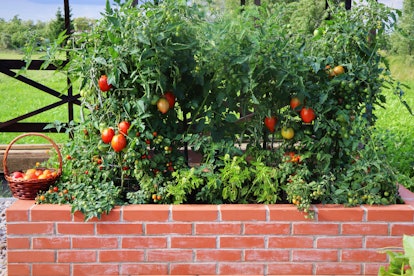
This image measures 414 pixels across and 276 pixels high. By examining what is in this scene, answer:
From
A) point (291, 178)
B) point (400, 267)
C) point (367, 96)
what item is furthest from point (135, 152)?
point (400, 267)

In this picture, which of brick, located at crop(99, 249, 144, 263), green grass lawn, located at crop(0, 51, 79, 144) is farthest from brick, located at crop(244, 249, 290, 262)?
green grass lawn, located at crop(0, 51, 79, 144)

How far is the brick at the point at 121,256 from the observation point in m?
2.63

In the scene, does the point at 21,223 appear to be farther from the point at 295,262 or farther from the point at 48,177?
the point at 295,262

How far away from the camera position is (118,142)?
8.80 feet

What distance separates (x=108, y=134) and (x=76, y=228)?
49 centimetres

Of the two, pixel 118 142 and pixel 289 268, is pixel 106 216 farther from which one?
pixel 289 268

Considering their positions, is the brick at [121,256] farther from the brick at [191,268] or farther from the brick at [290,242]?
the brick at [290,242]

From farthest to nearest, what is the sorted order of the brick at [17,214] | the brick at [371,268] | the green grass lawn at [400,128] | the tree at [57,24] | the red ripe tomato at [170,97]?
the tree at [57,24] < the green grass lawn at [400,128] < the red ripe tomato at [170,97] < the brick at [371,268] < the brick at [17,214]

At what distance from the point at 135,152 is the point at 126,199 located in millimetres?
324

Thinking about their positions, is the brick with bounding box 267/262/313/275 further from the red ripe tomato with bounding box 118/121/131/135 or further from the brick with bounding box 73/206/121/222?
the red ripe tomato with bounding box 118/121/131/135

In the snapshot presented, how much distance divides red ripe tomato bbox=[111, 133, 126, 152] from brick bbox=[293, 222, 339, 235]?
0.94m

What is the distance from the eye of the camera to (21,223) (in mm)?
2602

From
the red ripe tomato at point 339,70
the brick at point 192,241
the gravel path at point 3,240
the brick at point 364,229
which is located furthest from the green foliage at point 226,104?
the gravel path at point 3,240

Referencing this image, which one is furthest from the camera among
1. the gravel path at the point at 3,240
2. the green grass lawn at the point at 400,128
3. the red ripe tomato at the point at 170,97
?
the green grass lawn at the point at 400,128
